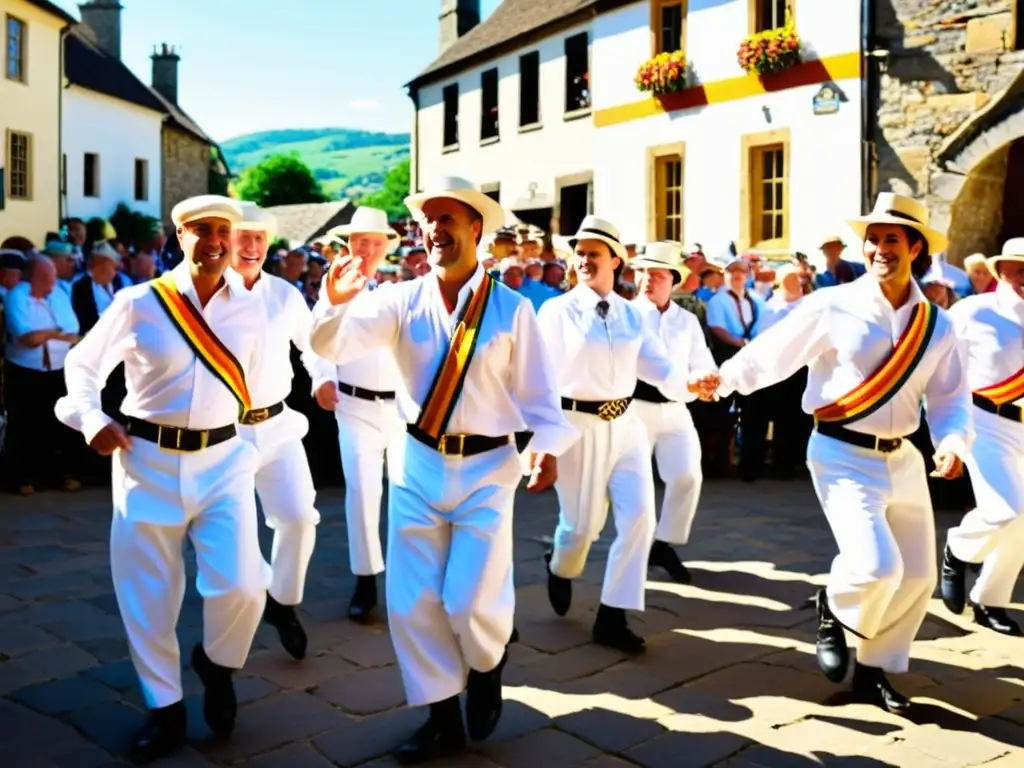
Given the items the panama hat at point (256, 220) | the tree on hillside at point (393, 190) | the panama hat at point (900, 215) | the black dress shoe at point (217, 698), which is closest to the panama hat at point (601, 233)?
the panama hat at point (900, 215)

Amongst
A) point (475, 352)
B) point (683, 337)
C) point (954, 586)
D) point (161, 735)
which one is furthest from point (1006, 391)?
point (161, 735)

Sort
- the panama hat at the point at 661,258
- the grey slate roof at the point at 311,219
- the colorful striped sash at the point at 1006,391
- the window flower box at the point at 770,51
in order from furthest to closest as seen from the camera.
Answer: the grey slate roof at the point at 311,219, the window flower box at the point at 770,51, the panama hat at the point at 661,258, the colorful striped sash at the point at 1006,391

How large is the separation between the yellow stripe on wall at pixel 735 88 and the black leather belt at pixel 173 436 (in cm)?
1458

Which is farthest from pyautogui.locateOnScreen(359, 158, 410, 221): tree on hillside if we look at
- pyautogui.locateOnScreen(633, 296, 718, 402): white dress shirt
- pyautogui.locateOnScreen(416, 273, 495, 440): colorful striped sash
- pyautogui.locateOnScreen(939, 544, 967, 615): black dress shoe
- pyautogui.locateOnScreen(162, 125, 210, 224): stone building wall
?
A: pyautogui.locateOnScreen(416, 273, 495, 440): colorful striped sash

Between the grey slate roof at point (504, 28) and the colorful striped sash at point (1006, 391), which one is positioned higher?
the grey slate roof at point (504, 28)

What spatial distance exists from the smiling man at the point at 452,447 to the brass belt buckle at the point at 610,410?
5.13ft

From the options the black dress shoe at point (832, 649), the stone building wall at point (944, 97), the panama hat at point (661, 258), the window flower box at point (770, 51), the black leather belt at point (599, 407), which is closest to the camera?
the black dress shoe at point (832, 649)

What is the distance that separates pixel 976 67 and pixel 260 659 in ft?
44.8

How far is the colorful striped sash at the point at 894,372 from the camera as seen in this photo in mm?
5172

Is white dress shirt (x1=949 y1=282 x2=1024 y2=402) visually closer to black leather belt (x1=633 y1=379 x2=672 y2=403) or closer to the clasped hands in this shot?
the clasped hands

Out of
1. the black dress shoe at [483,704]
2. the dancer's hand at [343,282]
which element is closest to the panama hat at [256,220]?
the dancer's hand at [343,282]

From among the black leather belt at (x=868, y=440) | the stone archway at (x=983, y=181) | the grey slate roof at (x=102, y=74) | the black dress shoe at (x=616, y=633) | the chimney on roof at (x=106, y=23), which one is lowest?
the black dress shoe at (x=616, y=633)

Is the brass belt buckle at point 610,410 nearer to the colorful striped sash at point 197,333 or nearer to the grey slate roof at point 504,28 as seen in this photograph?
the colorful striped sash at point 197,333

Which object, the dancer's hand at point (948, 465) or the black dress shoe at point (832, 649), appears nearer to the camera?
the dancer's hand at point (948, 465)
